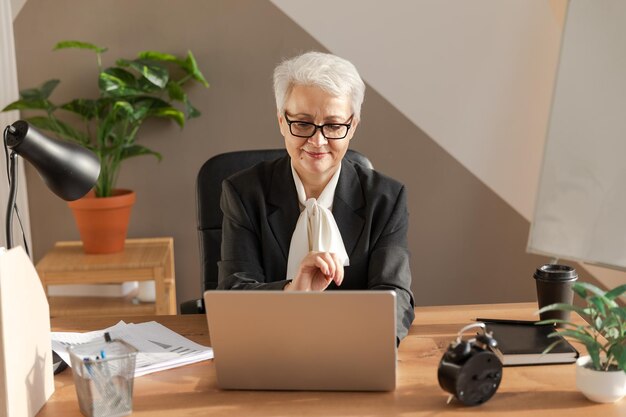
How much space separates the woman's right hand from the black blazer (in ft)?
0.79

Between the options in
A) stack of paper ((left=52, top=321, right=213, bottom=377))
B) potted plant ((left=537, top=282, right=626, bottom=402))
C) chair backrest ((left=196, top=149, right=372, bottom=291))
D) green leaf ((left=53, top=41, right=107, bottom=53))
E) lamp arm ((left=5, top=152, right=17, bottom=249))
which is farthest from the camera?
green leaf ((left=53, top=41, right=107, bottom=53))

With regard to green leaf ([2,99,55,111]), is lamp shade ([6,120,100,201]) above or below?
below

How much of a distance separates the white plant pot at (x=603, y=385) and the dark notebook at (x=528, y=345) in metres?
0.19

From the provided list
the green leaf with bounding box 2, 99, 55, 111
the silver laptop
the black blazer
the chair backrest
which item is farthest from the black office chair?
the green leaf with bounding box 2, 99, 55, 111

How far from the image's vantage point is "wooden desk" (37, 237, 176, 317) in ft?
10.3

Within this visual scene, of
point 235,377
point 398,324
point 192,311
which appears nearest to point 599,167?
point 398,324

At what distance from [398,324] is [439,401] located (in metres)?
0.34

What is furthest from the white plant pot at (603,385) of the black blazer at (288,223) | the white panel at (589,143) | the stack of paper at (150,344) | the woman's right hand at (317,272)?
the white panel at (589,143)

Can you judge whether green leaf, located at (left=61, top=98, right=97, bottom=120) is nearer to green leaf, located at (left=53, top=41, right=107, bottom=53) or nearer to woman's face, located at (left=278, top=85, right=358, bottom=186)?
green leaf, located at (left=53, top=41, right=107, bottom=53)

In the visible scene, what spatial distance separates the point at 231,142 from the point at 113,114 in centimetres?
52

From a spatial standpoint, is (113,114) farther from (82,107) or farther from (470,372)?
A: (470,372)

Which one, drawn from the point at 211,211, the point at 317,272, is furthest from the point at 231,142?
the point at 317,272

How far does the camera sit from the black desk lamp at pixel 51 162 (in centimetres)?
153

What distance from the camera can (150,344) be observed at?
1815 millimetres
